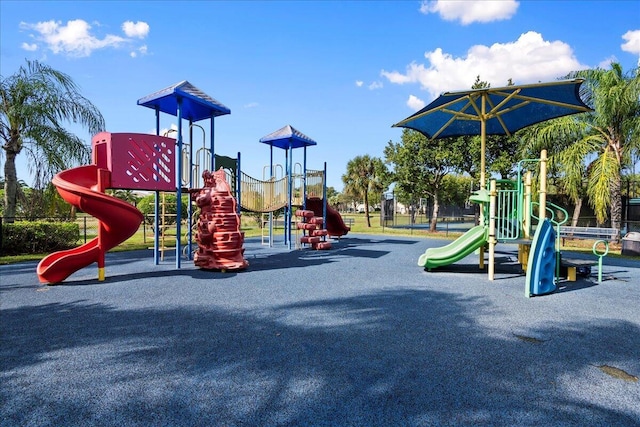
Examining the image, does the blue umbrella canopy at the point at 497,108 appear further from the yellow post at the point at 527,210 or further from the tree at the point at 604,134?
the tree at the point at 604,134

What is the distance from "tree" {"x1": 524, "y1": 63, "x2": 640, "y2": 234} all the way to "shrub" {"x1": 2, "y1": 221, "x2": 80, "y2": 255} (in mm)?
17902

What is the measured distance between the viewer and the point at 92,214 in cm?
682

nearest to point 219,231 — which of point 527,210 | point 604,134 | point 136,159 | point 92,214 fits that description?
point 136,159

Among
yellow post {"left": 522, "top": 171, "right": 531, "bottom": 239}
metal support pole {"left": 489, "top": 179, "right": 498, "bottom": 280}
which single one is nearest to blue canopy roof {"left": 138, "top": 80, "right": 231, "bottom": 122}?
metal support pole {"left": 489, "top": 179, "right": 498, "bottom": 280}

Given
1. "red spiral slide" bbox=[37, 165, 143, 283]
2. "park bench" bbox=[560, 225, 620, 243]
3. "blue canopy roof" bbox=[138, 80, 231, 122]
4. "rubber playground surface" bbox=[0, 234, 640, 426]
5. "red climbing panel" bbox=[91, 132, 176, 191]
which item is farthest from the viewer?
"park bench" bbox=[560, 225, 620, 243]

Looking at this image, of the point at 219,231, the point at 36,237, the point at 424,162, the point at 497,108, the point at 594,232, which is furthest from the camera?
the point at 424,162

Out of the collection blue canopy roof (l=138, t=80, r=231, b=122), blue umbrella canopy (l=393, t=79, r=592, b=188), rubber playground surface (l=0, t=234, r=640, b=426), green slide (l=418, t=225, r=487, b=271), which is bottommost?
rubber playground surface (l=0, t=234, r=640, b=426)

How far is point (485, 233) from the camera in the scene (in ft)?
25.6

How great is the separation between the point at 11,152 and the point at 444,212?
25833mm

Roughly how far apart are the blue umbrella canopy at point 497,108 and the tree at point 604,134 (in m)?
5.91

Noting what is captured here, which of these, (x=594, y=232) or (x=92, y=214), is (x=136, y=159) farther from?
(x=594, y=232)

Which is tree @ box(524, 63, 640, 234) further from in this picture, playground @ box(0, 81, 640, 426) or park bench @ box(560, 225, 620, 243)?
playground @ box(0, 81, 640, 426)

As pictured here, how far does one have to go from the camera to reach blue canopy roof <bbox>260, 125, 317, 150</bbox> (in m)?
13.3

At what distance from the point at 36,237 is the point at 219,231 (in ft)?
23.0
